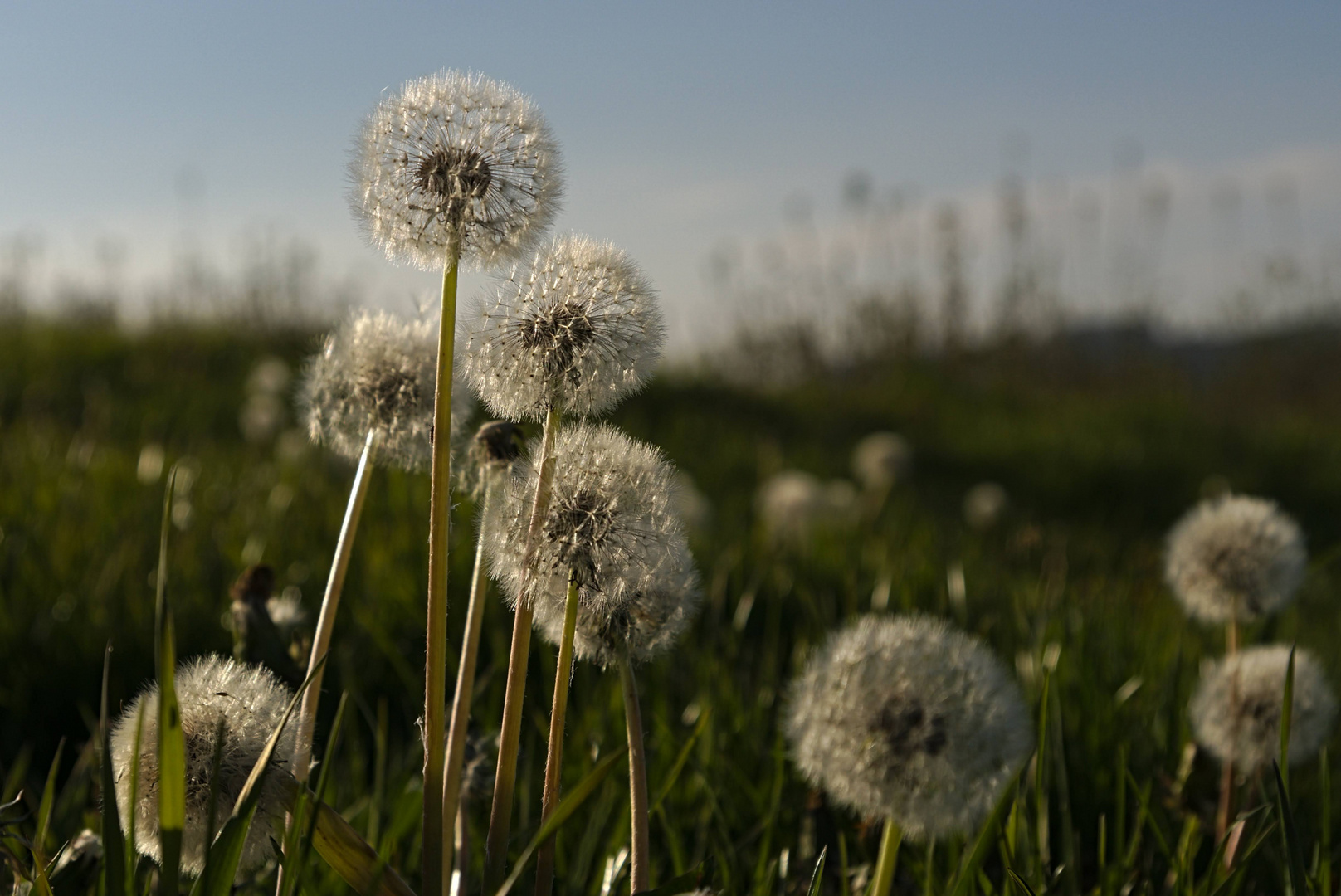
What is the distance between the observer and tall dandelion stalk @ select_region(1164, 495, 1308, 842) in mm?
2170

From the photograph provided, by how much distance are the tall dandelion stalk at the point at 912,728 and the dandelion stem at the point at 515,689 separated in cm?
46

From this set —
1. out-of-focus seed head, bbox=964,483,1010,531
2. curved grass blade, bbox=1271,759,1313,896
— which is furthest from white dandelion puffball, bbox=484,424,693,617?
out-of-focus seed head, bbox=964,483,1010,531

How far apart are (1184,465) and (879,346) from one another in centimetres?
504

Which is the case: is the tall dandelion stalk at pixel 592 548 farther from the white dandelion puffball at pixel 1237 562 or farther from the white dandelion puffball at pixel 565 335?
the white dandelion puffball at pixel 1237 562

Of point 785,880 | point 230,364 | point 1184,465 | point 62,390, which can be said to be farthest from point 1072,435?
point 785,880

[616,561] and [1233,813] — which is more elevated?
[616,561]

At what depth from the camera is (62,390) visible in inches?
295

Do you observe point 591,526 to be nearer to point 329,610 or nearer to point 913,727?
point 329,610

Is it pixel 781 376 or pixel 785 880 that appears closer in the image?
pixel 785 880

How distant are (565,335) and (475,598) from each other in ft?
0.89

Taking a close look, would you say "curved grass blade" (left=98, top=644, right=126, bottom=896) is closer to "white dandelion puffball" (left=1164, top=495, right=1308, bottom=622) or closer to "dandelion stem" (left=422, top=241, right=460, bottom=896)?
"dandelion stem" (left=422, top=241, right=460, bottom=896)

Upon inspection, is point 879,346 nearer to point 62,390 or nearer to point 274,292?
point 274,292

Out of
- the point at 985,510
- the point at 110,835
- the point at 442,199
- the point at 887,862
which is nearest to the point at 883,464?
the point at 985,510

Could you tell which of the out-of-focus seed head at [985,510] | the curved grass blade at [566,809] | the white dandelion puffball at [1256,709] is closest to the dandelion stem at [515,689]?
the curved grass blade at [566,809]
